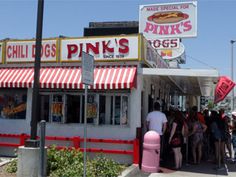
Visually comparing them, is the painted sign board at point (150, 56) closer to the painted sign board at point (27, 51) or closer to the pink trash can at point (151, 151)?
the pink trash can at point (151, 151)

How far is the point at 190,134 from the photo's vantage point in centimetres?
1355

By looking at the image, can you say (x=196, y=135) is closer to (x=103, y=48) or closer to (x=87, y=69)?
(x=103, y=48)

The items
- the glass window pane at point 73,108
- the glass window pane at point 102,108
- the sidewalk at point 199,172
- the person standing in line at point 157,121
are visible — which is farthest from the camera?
the glass window pane at point 73,108

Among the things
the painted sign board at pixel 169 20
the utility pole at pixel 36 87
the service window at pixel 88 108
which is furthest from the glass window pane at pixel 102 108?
the painted sign board at pixel 169 20

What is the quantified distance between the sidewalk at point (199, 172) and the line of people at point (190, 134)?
0.97 feet

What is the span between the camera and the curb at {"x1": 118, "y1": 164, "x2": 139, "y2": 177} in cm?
1070

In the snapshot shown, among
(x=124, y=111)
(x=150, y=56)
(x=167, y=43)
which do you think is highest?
(x=167, y=43)

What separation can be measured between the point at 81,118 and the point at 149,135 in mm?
2753

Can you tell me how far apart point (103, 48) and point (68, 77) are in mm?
1399

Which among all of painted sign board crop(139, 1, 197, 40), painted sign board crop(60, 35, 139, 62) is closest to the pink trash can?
painted sign board crop(60, 35, 139, 62)

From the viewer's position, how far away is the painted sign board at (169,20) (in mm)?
19812

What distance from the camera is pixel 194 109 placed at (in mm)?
13828

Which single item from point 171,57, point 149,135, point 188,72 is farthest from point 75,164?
point 171,57

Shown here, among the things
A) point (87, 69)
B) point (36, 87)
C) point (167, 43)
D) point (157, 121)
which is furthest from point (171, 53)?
point (87, 69)
